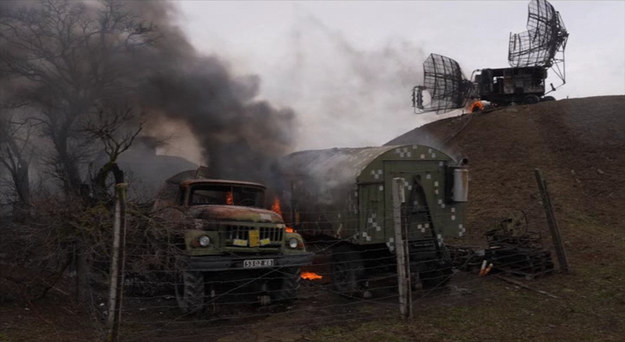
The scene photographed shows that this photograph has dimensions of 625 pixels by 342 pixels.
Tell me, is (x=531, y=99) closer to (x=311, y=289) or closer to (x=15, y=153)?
(x=311, y=289)

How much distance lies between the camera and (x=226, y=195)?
9656mm

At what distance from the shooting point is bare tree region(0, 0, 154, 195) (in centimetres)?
1523

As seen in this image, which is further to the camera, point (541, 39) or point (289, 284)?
point (541, 39)

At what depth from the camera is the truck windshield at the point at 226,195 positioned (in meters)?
9.37

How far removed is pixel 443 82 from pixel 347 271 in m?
22.3

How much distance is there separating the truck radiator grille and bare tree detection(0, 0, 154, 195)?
26.7ft

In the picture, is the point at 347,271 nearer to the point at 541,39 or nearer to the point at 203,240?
the point at 203,240

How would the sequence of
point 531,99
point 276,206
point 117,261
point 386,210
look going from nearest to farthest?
point 117,261
point 386,210
point 276,206
point 531,99

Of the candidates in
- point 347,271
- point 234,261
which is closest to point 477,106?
point 347,271

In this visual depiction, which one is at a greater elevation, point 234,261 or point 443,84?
point 443,84

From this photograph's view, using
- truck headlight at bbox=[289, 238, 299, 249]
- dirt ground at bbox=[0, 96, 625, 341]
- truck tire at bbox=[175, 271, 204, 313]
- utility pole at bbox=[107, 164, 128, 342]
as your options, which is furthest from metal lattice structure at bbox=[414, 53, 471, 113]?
utility pole at bbox=[107, 164, 128, 342]

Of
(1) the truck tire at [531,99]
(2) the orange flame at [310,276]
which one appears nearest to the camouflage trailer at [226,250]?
(2) the orange flame at [310,276]

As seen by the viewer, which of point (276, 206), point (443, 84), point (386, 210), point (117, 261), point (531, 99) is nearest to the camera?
point (117, 261)

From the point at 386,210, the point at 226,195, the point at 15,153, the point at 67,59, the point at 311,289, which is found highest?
the point at 67,59
